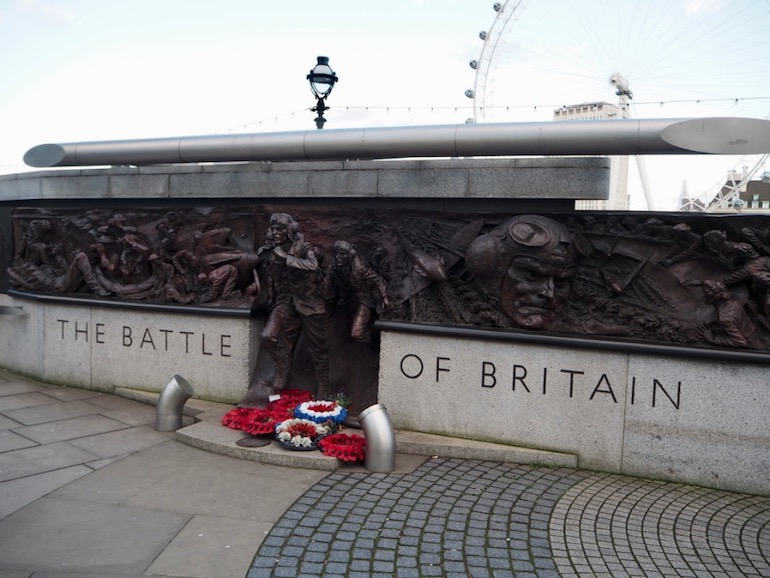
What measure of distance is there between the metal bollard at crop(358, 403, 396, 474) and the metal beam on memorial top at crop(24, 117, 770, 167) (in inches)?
155

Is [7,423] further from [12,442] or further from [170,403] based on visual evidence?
[170,403]

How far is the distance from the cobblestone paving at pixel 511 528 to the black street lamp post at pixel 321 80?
805 centimetres

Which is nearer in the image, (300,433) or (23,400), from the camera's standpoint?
(300,433)

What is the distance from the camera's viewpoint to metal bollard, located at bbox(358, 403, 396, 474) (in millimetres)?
7770

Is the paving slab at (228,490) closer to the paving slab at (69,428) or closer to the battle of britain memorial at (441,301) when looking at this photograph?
the battle of britain memorial at (441,301)

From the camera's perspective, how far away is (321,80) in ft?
43.7

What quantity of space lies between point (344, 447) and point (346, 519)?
5.20 ft

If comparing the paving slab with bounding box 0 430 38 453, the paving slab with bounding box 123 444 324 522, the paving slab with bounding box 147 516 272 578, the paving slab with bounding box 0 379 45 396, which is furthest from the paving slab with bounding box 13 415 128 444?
the paving slab with bounding box 147 516 272 578

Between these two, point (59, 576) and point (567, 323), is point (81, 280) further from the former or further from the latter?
point (567, 323)

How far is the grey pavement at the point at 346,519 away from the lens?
18.5ft

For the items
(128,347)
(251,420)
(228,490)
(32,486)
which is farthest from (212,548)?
(128,347)

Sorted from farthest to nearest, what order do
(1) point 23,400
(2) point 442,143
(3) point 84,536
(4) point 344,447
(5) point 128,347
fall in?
(5) point 128,347, (1) point 23,400, (2) point 442,143, (4) point 344,447, (3) point 84,536

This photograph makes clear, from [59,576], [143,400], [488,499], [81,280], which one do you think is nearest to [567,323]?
[488,499]

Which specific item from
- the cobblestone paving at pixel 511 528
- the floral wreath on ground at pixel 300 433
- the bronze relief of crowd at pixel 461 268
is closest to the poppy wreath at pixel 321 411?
the floral wreath on ground at pixel 300 433
